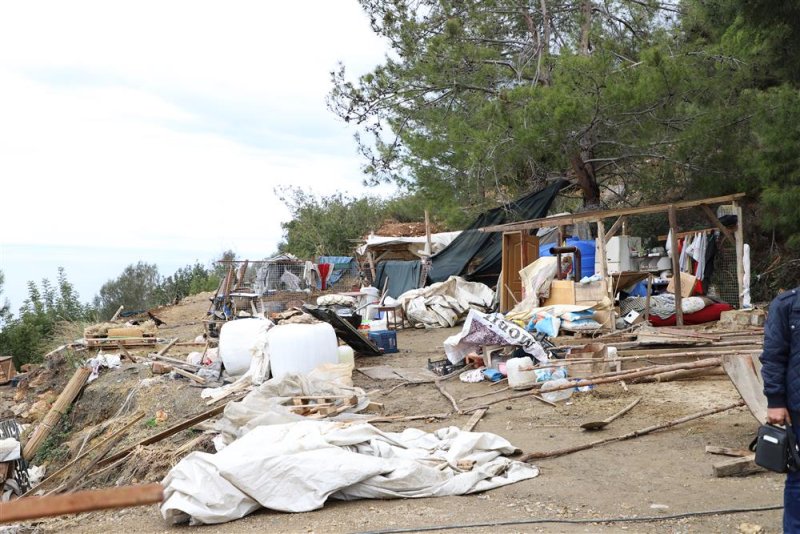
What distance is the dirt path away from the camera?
4641 mm

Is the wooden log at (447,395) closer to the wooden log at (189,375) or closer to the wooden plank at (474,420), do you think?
the wooden plank at (474,420)

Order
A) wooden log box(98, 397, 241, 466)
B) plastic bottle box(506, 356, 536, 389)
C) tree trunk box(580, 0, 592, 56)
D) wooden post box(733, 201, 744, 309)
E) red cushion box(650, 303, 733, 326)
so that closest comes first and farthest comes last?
plastic bottle box(506, 356, 536, 389)
wooden log box(98, 397, 241, 466)
wooden post box(733, 201, 744, 309)
red cushion box(650, 303, 733, 326)
tree trunk box(580, 0, 592, 56)

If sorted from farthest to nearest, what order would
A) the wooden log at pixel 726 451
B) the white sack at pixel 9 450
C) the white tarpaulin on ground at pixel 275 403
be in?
the white sack at pixel 9 450 → the white tarpaulin on ground at pixel 275 403 → the wooden log at pixel 726 451

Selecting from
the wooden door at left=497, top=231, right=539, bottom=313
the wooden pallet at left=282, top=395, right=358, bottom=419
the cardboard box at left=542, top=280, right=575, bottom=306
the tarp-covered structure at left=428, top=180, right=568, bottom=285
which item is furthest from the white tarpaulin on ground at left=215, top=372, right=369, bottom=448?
the tarp-covered structure at left=428, top=180, right=568, bottom=285

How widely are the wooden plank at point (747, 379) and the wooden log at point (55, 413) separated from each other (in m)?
10.6

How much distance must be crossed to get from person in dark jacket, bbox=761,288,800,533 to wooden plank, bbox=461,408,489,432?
12.3 feet

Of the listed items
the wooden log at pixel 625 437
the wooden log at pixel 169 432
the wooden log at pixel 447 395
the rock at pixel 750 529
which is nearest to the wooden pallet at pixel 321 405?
the wooden log at pixel 447 395

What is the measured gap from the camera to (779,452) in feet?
11.8

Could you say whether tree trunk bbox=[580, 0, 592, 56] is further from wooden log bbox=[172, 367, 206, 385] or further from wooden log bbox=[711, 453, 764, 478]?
wooden log bbox=[711, 453, 764, 478]

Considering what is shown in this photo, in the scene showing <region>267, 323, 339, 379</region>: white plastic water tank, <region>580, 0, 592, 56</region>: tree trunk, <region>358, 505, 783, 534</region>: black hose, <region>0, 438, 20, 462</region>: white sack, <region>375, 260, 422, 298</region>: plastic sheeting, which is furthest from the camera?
<region>375, 260, 422, 298</region>: plastic sheeting

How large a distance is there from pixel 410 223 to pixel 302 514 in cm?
2540

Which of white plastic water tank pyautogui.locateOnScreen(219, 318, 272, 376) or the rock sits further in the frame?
white plastic water tank pyautogui.locateOnScreen(219, 318, 272, 376)

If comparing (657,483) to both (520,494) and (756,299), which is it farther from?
(756,299)

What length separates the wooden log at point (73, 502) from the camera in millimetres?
1732
